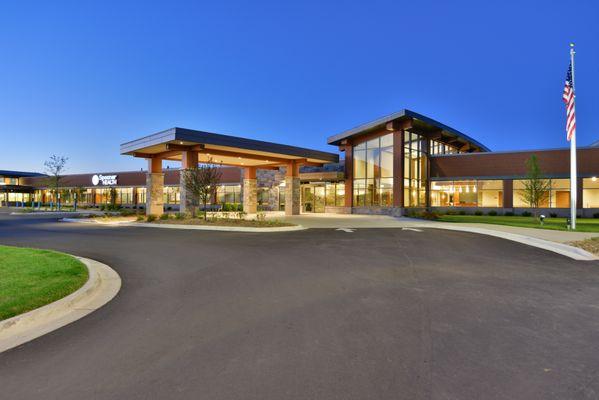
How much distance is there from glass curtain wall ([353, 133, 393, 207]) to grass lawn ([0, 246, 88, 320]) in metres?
27.2

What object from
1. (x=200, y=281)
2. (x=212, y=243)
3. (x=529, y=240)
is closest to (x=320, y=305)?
(x=200, y=281)

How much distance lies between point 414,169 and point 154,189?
23812 mm

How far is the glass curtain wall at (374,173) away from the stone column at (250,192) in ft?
35.4

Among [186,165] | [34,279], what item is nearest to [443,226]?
[186,165]

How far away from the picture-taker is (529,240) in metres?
14.6

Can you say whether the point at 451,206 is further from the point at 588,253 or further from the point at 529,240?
the point at 588,253

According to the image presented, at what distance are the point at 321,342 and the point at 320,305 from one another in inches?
60.4

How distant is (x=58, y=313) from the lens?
18.4 feet

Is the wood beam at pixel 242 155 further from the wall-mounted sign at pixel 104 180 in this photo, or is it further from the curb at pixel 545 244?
the wall-mounted sign at pixel 104 180

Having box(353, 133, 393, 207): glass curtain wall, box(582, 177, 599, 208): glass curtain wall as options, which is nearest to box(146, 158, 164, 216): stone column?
box(353, 133, 393, 207): glass curtain wall

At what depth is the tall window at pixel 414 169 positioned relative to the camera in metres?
32.5

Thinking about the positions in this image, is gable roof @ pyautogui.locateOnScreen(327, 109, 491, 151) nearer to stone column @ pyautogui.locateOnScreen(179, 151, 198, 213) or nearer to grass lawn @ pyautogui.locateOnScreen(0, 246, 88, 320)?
stone column @ pyautogui.locateOnScreen(179, 151, 198, 213)

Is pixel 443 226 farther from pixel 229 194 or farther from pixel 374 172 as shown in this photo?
pixel 229 194

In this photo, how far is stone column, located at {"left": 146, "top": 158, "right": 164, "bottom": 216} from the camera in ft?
96.1
